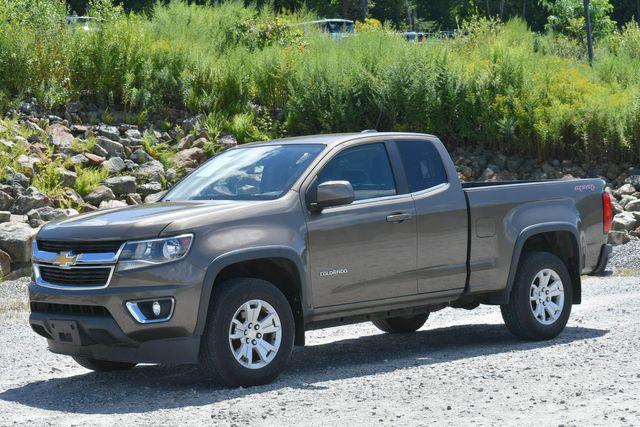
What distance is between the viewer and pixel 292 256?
8273mm

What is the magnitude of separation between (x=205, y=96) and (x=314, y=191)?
42.6ft

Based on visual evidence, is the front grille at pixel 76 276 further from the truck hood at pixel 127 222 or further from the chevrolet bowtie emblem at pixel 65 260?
the truck hood at pixel 127 222

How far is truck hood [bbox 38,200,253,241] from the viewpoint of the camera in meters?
7.80

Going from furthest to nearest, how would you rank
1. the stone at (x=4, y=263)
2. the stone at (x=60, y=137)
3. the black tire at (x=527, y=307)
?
the stone at (x=60, y=137), the stone at (x=4, y=263), the black tire at (x=527, y=307)

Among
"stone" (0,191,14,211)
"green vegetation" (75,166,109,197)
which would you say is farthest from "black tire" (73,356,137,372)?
"green vegetation" (75,166,109,197)

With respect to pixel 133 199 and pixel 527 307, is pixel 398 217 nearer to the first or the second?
pixel 527 307

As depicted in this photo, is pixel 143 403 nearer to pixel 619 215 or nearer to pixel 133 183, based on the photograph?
pixel 133 183

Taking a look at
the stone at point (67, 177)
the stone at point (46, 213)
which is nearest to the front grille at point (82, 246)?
the stone at point (46, 213)

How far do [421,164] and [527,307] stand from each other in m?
1.70

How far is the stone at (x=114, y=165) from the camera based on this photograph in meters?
18.8

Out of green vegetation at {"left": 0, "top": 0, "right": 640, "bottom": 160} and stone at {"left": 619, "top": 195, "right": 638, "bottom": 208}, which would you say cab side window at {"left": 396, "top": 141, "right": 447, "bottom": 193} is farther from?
stone at {"left": 619, "top": 195, "right": 638, "bottom": 208}

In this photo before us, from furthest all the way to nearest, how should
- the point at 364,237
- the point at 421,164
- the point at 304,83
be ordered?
the point at 304,83
the point at 421,164
the point at 364,237

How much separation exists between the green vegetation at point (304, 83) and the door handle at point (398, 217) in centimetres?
1099

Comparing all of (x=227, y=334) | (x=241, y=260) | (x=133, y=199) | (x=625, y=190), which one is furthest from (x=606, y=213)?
(x=625, y=190)
